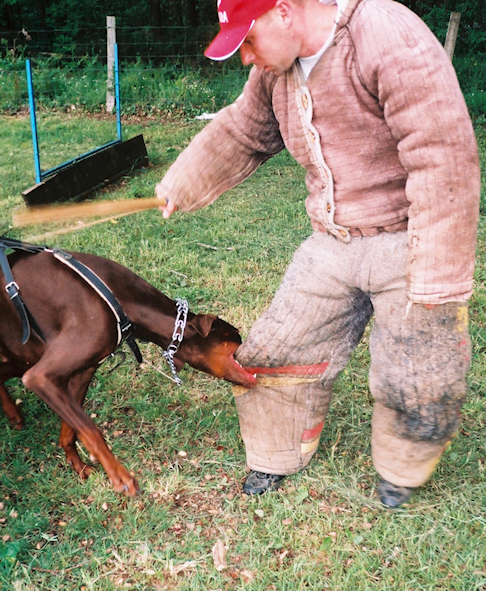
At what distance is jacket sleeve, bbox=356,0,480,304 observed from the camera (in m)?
1.97

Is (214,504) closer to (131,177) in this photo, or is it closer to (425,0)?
(131,177)

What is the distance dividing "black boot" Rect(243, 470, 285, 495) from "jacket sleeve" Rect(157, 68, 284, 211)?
4.42ft

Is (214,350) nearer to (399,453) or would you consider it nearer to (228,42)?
(399,453)

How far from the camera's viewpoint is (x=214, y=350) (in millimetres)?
2951

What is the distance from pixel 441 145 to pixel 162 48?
536 inches

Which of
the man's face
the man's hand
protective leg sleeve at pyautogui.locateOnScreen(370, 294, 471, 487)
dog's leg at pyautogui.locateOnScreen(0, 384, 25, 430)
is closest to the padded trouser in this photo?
protective leg sleeve at pyautogui.locateOnScreen(370, 294, 471, 487)

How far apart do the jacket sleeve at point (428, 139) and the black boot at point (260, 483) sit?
4.45ft

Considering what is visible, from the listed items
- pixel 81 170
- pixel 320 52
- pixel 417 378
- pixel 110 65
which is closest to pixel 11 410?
pixel 417 378

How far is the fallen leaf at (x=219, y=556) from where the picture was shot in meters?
2.64

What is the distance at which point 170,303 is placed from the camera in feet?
10.1

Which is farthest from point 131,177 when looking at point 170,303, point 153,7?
point 153,7

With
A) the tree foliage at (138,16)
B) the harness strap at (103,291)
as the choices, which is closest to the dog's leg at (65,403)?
the harness strap at (103,291)

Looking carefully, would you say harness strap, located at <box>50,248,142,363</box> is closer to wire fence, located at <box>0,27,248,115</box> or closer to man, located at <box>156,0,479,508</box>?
man, located at <box>156,0,479,508</box>

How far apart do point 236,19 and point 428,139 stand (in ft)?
2.47
